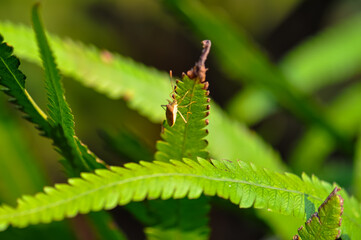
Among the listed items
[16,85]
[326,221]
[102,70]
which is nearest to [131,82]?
[102,70]

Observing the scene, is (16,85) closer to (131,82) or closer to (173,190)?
(173,190)

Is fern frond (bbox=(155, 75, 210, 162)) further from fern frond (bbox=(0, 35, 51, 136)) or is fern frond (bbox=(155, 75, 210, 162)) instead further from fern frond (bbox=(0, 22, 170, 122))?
fern frond (bbox=(0, 22, 170, 122))

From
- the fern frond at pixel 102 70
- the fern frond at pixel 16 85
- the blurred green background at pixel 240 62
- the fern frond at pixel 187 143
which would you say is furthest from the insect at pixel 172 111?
the blurred green background at pixel 240 62

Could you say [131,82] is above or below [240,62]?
below

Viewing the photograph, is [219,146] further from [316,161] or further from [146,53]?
[146,53]

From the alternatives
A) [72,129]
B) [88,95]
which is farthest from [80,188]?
[88,95]

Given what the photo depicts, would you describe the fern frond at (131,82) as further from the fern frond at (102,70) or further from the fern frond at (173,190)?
the fern frond at (173,190)

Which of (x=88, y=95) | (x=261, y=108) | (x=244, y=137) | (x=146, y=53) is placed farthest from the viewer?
(x=146, y=53)
